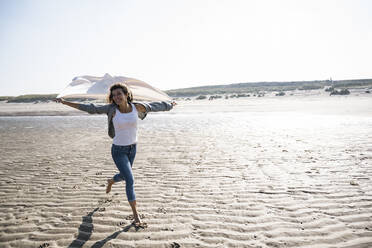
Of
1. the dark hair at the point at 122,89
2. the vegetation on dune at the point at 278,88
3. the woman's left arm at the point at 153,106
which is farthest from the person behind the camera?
the vegetation on dune at the point at 278,88

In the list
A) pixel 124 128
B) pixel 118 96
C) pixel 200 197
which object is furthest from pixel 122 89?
pixel 200 197

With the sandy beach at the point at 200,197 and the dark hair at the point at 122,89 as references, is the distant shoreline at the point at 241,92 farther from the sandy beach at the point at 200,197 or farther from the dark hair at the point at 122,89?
the dark hair at the point at 122,89

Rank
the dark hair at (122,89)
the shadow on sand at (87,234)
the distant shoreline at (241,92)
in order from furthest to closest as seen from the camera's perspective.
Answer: the distant shoreline at (241,92)
the dark hair at (122,89)
the shadow on sand at (87,234)

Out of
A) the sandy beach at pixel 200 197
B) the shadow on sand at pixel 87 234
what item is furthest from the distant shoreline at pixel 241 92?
the shadow on sand at pixel 87 234

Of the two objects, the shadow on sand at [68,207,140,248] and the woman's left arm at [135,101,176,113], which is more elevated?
the woman's left arm at [135,101,176,113]

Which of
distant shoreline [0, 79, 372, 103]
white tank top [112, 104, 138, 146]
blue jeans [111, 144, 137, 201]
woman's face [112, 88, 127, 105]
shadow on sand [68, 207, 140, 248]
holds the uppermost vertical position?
distant shoreline [0, 79, 372, 103]

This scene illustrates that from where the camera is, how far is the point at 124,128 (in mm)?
4062

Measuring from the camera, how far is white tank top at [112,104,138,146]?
4.03 metres

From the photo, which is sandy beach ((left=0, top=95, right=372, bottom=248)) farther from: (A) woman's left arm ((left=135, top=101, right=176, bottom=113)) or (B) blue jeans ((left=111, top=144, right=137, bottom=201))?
(A) woman's left arm ((left=135, top=101, right=176, bottom=113))

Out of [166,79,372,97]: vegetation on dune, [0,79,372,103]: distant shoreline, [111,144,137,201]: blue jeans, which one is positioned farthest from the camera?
[166,79,372,97]: vegetation on dune

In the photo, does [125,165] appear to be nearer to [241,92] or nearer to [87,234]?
[87,234]

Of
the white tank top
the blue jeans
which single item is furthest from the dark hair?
the blue jeans

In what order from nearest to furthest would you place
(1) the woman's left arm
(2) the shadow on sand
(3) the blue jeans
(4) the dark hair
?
(2) the shadow on sand, (3) the blue jeans, (4) the dark hair, (1) the woman's left arm

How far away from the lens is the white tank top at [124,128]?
403 cm
